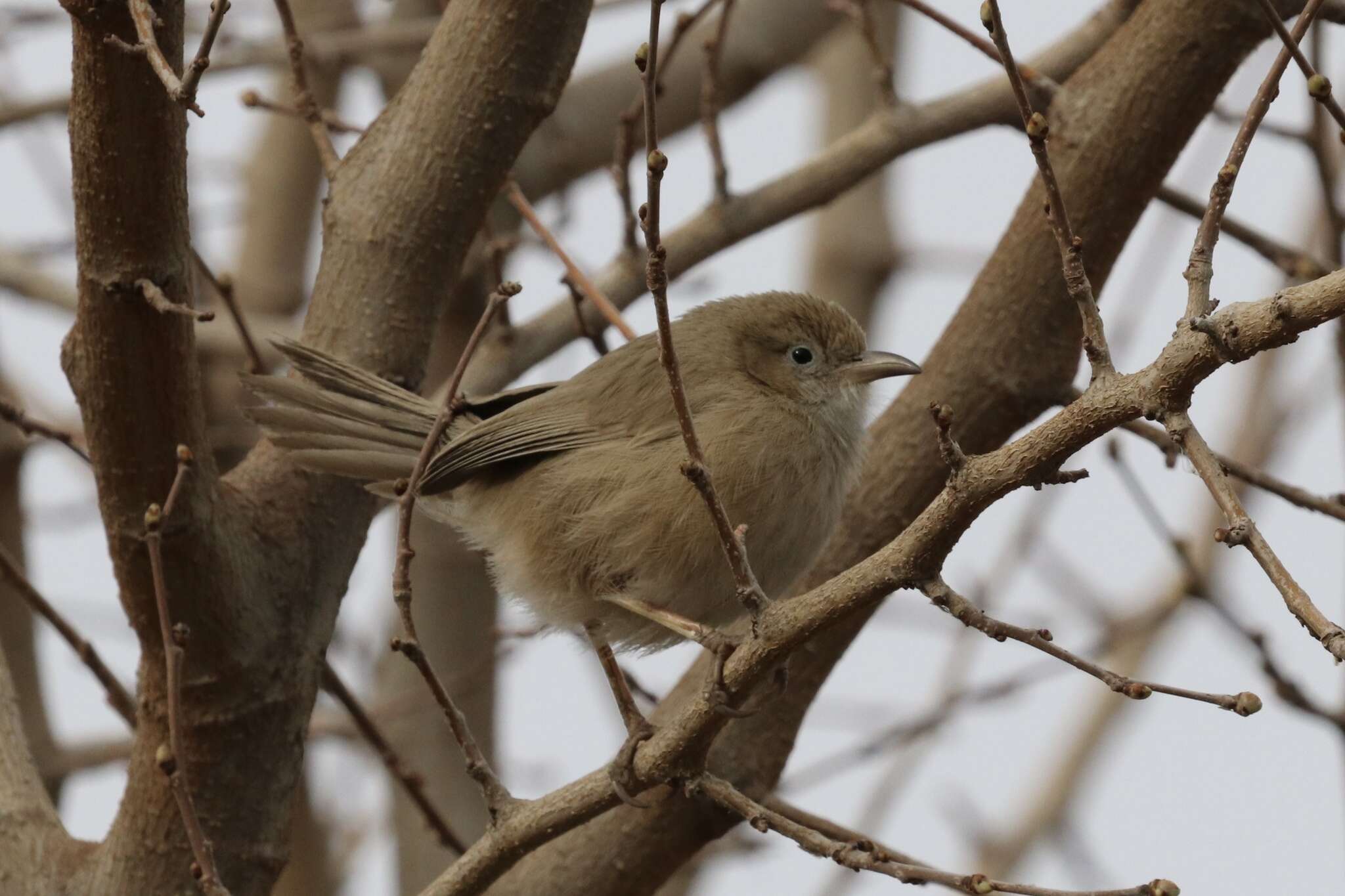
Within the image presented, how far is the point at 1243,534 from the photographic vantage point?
211cm

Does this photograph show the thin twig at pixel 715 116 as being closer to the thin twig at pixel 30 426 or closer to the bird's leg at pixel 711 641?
the bird's leg at pixel 711 641

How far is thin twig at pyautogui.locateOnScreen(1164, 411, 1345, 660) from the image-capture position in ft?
6.49

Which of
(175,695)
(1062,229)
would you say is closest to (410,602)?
(175,695)

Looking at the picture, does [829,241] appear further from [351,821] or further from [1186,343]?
[1186,343]

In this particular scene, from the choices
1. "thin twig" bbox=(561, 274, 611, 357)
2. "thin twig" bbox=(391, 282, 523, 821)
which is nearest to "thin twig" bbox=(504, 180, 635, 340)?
"thin twig" bbox=(561, 274, 611, 357)

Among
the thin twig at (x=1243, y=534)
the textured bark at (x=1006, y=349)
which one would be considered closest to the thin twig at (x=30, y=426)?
the textured bark at (x=1006, y=349)

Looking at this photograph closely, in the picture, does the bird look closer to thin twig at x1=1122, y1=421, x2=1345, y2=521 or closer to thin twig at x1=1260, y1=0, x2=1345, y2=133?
thin twig at x1=1122, y1=421, x2=1345, y2=521

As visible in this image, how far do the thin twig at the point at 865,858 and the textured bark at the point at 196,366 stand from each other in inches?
46.3

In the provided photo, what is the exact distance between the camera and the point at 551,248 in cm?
438

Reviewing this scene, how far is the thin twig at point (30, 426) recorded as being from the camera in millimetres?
3672

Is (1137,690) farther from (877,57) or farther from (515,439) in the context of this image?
(877,57)

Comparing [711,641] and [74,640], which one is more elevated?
[74,640]

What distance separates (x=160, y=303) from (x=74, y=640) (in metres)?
1.26

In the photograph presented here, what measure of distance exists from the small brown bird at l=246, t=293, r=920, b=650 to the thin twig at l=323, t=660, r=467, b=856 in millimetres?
528
